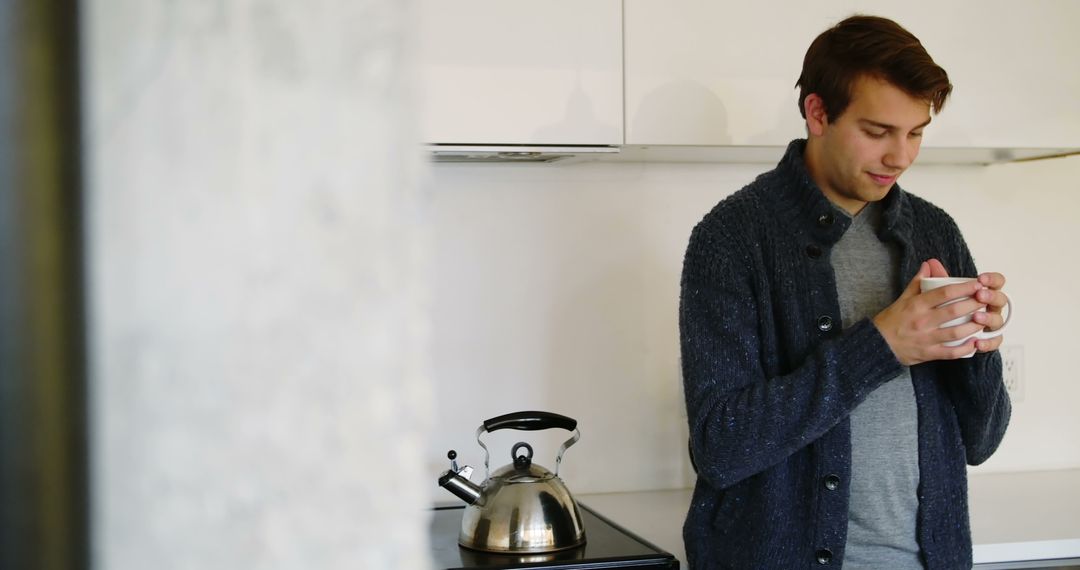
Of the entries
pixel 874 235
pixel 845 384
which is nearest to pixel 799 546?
pixel 845 384

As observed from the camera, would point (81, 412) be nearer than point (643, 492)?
Yes

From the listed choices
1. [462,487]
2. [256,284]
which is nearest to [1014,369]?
[462,487]

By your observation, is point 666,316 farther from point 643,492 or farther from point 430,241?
point 430,241

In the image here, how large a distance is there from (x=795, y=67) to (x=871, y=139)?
501 millimetres

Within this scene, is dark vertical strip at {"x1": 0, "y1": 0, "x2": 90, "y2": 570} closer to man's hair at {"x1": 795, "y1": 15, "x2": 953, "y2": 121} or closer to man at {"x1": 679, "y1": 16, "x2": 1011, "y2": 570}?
man at {"x1": 679, "y1": 16, "x2": 1011, "y2": 570}

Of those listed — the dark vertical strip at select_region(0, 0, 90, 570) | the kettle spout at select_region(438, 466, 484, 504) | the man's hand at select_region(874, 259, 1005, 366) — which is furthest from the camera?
the kettle spout at select_region(438, 466, 484, 504)

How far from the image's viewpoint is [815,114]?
1.47 meters

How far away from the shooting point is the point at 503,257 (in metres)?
2.13

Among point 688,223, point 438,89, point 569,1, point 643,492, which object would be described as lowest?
point 643,492

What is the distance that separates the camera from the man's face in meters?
1.41

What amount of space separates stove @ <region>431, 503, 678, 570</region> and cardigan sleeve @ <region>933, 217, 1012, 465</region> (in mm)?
440

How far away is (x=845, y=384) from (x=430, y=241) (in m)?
1.29

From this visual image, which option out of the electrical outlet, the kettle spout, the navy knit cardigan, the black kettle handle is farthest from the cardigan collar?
the electrical outlet

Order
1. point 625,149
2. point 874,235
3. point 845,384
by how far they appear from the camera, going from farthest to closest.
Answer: point 625,149
point 874,235
point 845,384
